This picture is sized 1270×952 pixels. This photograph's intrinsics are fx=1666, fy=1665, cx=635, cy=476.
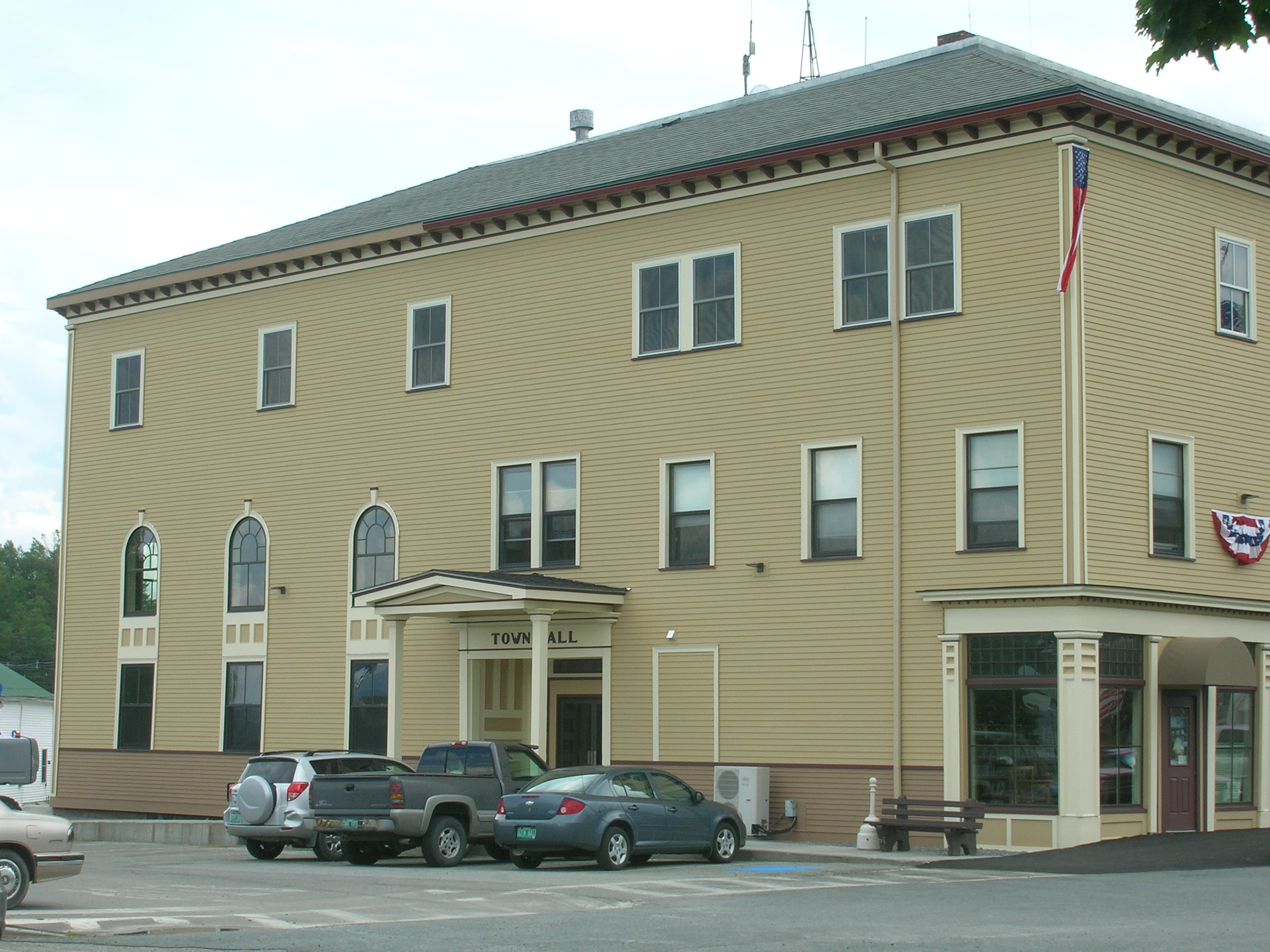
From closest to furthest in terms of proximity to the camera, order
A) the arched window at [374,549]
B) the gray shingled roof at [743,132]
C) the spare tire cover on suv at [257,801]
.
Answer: the spare tire cover on suv at [257,801] < the gray shingled roof at [743,132] < the arched window at [374,549]

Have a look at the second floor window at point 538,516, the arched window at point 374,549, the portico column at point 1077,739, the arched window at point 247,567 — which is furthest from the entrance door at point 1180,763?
the arched window at point 247,567

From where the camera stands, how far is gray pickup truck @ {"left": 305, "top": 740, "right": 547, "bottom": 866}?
2225cm

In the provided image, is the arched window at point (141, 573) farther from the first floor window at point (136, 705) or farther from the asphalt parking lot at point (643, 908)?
the asphalt parking lot at point (643, 908)

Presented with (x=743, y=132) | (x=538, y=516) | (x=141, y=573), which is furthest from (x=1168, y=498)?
(x=141, y=573)

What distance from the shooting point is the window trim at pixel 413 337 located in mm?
31406

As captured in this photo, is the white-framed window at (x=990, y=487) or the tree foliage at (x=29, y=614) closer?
the white-framed window at (x=990, y=487)

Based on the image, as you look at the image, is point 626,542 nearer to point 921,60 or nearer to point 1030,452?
point 1030,452

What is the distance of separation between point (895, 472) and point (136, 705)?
741 inches

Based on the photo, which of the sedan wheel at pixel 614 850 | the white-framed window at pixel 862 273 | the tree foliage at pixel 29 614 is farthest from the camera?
the tree foliage at pixel 29 614

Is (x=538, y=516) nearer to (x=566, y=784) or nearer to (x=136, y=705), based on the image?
(x=566, y=784)

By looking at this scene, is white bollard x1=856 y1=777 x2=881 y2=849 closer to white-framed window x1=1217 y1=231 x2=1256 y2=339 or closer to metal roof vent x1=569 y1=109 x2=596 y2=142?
white-framed window x1=1217 y1=231 x2=1256 y2=339

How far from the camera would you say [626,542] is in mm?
28594

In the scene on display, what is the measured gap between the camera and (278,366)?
1350 inches

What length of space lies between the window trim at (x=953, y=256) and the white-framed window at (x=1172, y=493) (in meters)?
3.68
